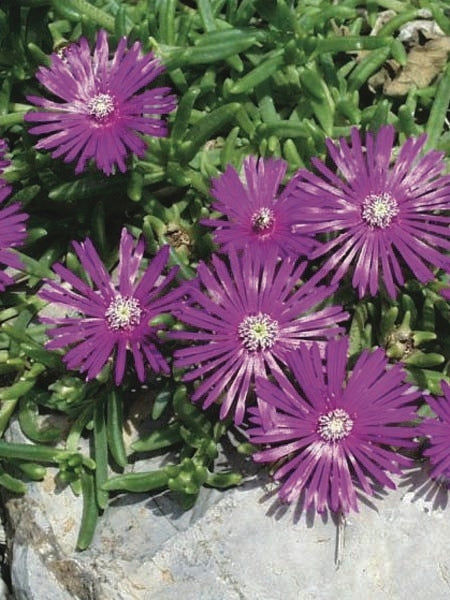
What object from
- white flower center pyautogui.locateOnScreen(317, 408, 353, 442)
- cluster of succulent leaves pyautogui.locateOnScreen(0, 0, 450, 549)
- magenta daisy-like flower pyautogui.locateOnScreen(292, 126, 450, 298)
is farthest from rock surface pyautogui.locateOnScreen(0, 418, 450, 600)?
magenta daisy-like flower pyautogui.locateOnScreen(292, 126, 450, 298)

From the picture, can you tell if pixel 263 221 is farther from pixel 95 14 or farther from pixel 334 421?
pixel 95 14

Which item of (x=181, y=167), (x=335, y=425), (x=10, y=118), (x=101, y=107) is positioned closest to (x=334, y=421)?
(x=335, y=425)

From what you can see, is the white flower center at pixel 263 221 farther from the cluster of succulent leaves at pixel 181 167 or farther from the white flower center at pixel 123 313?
the white flower center at pixel 123 313

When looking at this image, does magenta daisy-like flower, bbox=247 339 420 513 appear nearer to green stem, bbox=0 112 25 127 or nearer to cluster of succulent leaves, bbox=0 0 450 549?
cluster of succulent leaves, bbox=0 0 450 549

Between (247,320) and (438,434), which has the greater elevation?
(247,320)

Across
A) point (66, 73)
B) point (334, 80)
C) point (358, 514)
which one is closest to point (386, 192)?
point (334, 80)

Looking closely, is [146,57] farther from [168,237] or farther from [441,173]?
[441,173]
